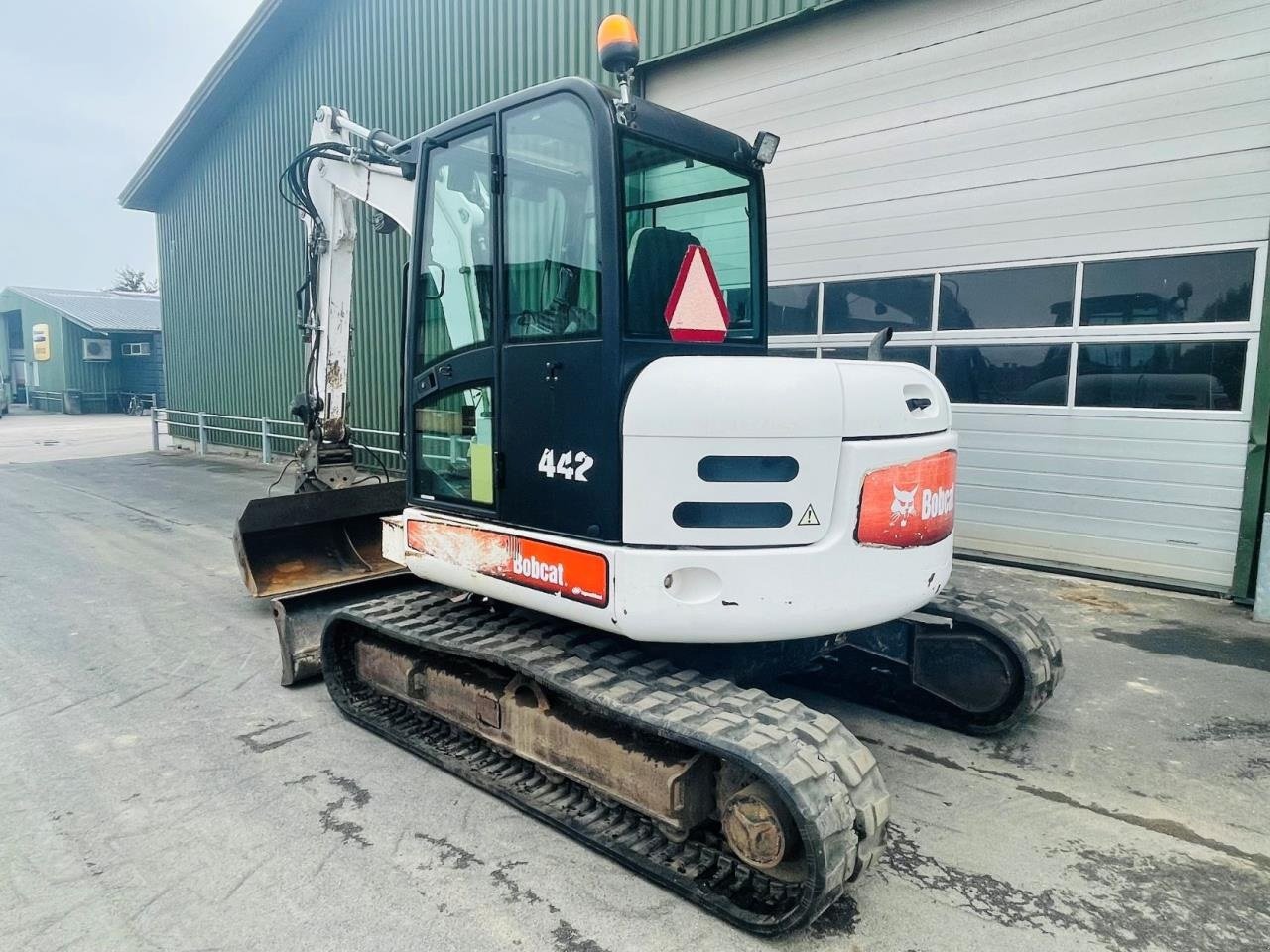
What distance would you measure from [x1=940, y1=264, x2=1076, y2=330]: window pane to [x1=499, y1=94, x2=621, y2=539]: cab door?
17.9 ft

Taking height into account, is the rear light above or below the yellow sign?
below

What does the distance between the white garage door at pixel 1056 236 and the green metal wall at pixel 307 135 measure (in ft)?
3.96

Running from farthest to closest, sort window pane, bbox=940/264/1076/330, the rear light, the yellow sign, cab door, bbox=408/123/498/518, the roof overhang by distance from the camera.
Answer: the yellow sign → the roof overhang → window pane, bbox=940/264/1076/330 → cab door, bbox=408/123/498/518 → the rear light

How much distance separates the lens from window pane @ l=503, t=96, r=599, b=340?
3.34 metres

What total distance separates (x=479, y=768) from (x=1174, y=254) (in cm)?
655

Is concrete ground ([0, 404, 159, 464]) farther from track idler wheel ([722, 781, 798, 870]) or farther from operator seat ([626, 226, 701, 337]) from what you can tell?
track idler wheel ([722, 781, 798, 870])

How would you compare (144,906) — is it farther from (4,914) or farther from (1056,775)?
(1056,775)

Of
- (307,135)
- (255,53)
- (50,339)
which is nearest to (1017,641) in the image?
(307,135)

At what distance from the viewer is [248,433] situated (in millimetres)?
17297

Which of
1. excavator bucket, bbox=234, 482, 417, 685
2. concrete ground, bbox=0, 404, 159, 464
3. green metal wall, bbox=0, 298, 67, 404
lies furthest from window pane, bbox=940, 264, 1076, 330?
green metal wall, bbox=0, 298, 67, 404

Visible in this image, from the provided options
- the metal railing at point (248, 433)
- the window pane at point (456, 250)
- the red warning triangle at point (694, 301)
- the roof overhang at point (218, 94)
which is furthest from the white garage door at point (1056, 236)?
the roof overhang at point (218, 94)

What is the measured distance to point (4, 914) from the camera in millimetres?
2885

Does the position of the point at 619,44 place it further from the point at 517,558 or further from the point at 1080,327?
the point at 1080,327

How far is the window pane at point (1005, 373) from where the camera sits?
24.0 feet
